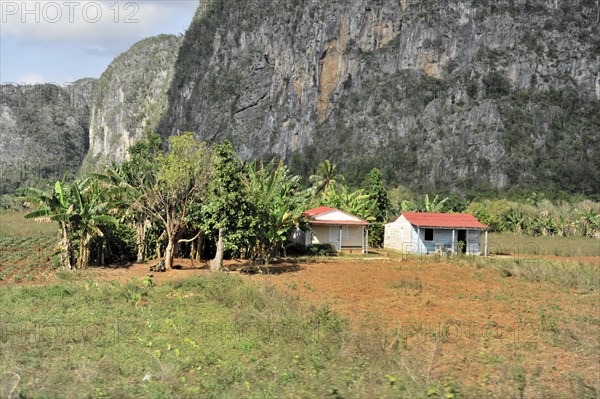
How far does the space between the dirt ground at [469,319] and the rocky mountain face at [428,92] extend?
72586 millimetres

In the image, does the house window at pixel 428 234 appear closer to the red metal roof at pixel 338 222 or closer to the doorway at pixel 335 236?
the red metal roof at pixel 338 222

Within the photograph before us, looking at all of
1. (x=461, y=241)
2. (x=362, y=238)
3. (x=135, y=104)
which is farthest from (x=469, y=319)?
(x=135, y=104)

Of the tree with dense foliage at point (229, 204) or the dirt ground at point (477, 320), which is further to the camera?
the tree with dense foliage at point (229, 204)

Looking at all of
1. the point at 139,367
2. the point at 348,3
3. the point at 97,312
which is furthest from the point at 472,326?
the point at 348,3

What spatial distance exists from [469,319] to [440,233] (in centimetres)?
2318

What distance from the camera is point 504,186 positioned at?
9212 cm

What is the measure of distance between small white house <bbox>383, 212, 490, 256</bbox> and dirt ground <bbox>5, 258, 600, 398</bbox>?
10175 millimetres

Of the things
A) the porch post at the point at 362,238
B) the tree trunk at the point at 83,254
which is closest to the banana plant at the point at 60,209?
the tree trunk at the point at 83,254

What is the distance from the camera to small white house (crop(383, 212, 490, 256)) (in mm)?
37469

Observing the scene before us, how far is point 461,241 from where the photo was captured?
37812mm

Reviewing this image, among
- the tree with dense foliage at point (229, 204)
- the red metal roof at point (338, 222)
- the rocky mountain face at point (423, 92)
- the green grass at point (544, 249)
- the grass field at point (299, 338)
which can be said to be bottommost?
the green grass at point (544, 249)

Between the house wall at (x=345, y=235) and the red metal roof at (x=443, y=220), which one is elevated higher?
the red metal roof at (x=443, y=220)

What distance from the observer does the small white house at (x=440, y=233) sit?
1475 inches

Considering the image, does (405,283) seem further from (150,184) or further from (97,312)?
(150,184)
